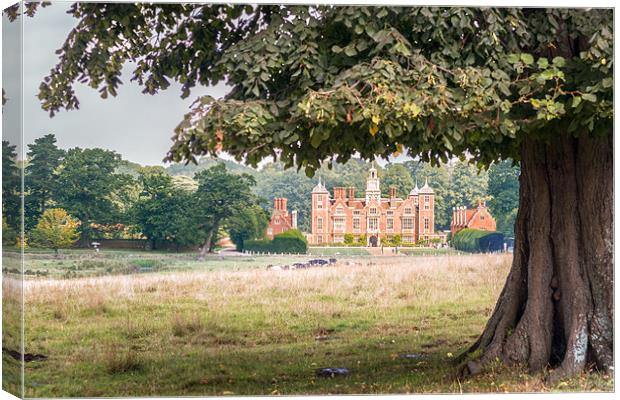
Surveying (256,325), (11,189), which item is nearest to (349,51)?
(11,189)

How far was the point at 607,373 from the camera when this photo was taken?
10211 mm

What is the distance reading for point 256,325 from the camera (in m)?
12.7

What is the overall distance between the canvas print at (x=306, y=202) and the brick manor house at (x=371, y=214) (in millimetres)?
23

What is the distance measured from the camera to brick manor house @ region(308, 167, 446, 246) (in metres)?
12.6

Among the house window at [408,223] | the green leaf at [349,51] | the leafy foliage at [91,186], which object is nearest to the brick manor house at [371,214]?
the house window at [408,223]

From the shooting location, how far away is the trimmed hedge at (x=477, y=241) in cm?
1291

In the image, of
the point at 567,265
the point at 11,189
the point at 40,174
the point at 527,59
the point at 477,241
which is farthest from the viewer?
the point at 477,241

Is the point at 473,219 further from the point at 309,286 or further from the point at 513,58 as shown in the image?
the point at 513,58

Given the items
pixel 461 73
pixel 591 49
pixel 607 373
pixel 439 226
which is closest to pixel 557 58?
pixel 591 49

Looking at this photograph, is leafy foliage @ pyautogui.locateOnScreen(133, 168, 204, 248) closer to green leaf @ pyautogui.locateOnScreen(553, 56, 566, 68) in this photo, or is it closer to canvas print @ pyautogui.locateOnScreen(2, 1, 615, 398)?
canvas print @ pyautogui.locateOnScreen(2, 1, 615, 398)

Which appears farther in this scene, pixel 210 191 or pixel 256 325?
pixel 256 325

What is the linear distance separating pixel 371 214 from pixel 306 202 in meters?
0.77

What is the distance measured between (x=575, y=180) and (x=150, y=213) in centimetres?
470

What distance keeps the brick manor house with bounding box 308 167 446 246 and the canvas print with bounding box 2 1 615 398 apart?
0.02 metres
